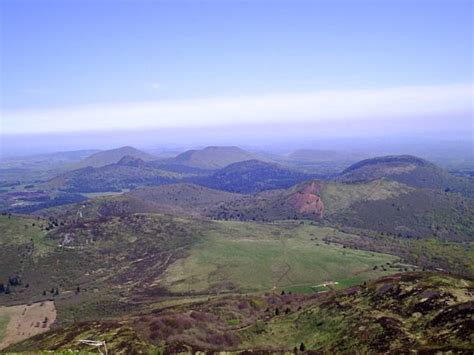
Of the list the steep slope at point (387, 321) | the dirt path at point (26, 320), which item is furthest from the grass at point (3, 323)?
the steep slope at point (387, 321)

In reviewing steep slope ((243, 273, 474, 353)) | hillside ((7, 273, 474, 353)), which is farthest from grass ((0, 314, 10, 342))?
steep slope ((243, 273, 474, 353))

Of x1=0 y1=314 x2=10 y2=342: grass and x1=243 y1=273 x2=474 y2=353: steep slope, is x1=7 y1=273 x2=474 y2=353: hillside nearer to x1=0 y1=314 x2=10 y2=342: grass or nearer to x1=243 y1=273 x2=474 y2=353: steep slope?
x1=243 y1=273 x2=474 y2=353: steep slope

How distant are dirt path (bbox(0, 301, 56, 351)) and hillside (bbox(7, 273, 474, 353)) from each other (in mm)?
25287

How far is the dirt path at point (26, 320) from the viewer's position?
146875 mm

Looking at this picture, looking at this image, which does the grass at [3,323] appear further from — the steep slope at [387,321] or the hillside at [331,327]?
the steep slope at [387,321]

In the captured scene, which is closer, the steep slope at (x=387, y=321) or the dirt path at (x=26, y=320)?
the steep slope at (x=387, y=321)

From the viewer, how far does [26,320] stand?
535 feet

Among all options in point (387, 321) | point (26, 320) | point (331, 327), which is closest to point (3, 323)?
point (26, 320)

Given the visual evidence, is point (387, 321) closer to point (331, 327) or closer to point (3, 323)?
point (331, 327)

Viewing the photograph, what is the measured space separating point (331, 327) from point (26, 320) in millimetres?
116212

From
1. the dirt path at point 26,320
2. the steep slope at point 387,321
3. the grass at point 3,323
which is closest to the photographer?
the steep slope at point 387,321

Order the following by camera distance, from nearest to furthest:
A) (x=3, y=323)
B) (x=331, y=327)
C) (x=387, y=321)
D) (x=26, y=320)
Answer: (x=387, y=321) → (x=331, y=327) → (x=3, y=323) → (x=26, y=320)

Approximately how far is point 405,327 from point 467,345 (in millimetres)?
19880

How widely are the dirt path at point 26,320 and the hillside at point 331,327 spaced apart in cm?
2529
